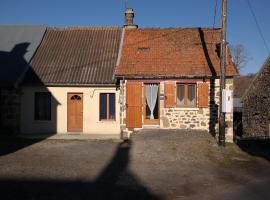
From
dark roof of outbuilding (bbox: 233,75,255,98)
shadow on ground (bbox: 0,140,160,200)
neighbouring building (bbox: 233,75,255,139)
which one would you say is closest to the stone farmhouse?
shadow on ground (bbox: 0,140,160,200)

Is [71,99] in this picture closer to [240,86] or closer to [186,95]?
[186,95]

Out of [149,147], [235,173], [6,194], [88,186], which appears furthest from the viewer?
[149,147]

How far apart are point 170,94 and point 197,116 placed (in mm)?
1654

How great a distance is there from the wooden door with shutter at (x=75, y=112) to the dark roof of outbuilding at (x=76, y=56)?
847 mm

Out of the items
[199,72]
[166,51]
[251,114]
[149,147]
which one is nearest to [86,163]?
[149,147]

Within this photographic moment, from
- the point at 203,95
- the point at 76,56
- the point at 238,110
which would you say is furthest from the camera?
the point at 238,110

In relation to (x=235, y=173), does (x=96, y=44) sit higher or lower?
higher

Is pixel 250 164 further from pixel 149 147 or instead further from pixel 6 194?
pixel 6 194

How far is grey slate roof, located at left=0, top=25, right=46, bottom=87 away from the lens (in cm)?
2014

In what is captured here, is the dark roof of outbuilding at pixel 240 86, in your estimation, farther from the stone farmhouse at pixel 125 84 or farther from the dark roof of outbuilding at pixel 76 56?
the dark roof of outbuilding at pixel 76 56

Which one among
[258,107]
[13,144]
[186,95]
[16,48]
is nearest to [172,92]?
[186,95]

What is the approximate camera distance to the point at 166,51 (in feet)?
69.2

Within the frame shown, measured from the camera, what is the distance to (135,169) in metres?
11.9

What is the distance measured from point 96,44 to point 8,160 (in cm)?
1133
